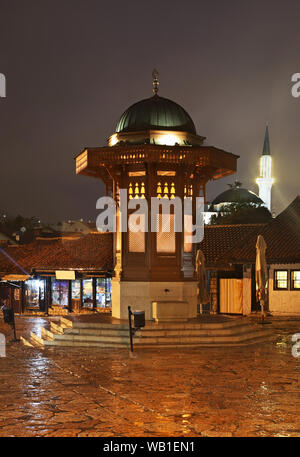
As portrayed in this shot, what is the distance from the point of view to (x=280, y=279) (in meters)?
28.4

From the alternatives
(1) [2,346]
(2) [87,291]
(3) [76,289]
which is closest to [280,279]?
(2) [87,291]

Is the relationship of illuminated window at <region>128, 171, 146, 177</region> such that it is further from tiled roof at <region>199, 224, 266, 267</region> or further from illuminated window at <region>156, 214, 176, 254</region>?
tiled roof at <region>199, 224, 266, 267</region>

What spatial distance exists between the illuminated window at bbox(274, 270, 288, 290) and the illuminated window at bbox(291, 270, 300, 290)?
33 centimetres

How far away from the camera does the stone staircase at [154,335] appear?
1652 cm

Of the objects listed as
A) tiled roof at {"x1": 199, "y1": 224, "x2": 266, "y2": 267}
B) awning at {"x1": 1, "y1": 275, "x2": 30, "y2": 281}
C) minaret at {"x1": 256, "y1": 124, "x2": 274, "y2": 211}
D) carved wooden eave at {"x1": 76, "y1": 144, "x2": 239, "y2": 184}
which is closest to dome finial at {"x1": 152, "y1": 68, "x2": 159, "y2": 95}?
carved wooden eave at {"x1": 76, "y1": 144, "x2": 239, "y2": 184}

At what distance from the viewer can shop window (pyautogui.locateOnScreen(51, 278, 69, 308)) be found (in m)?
32.8

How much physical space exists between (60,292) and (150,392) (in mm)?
22960

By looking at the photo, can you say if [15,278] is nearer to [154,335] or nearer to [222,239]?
[222,239]

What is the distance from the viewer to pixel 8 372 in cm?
1282

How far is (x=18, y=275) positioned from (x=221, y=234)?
476 inches

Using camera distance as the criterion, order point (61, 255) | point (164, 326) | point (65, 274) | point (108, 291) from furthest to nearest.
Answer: point (61, 255), point (108, 291), point (65, 274), point (164, 326)

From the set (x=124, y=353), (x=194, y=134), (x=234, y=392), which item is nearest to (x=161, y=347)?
(x=124, y=353)
